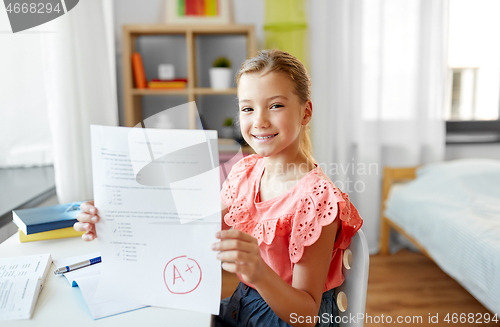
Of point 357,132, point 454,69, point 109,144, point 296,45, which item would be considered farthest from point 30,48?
point 454,69

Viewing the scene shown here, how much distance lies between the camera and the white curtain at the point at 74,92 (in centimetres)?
139

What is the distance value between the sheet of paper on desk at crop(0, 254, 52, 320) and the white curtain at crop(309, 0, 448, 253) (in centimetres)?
190

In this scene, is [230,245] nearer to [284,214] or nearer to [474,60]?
[284,214]

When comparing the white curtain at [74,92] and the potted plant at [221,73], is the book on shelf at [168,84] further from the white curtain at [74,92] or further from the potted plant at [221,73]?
the white curtain at [74,92]

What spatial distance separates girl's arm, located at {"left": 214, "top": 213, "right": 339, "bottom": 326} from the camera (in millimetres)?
573

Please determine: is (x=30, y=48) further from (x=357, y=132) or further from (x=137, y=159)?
(x=357, y=132)

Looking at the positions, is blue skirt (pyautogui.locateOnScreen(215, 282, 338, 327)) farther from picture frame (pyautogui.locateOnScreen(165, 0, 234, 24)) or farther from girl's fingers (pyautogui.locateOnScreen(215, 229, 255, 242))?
picture frame (pyautogui.locateOnScreen(165, 0, 234, 24))

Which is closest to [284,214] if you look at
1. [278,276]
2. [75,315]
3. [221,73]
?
[278,276]

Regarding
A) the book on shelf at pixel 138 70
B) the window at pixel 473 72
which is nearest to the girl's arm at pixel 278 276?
the book on shelf at pixel 138 70

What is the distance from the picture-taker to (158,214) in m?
0.59

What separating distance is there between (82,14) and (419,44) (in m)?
1.96

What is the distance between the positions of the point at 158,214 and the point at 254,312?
1.24ft

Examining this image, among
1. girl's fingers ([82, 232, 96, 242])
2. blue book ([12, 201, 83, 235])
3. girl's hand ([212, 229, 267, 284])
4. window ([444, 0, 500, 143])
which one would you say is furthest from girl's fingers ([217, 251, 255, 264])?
window ([444, 0, 500, 143])

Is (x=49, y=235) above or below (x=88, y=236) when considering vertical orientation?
below
